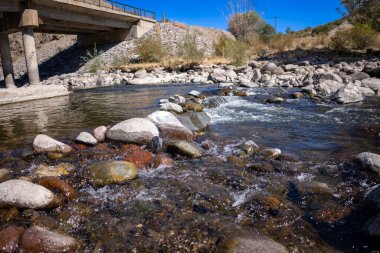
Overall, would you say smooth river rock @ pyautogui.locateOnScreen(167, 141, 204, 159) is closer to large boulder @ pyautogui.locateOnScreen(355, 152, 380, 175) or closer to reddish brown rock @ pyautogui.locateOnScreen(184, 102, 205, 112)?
large boulder @ pyautogui.locateOnScreen(355, 152, 380, 175)

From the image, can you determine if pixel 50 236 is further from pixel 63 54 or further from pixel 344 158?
pixel 63 54

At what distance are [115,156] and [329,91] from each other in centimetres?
903

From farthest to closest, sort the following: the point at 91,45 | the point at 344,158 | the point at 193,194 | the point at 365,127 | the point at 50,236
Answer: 1. the point at 91,45
2. the point at 365,127
3. the point at 344,158
4. the point at 193,194
5. the point at 50,236

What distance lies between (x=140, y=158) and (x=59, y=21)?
20.9 meters

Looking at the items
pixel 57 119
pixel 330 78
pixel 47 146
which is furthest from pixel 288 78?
pixel 47 146

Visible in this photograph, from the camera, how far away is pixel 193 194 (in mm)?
3139

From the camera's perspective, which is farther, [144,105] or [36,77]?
[36,77]

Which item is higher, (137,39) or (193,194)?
(137,39)

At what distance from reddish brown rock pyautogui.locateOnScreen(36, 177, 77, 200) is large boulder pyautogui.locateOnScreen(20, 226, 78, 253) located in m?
0.73

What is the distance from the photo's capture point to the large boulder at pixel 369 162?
11.5 feet

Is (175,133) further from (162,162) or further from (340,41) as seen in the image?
(340,41)

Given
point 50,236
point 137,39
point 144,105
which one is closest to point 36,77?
point 144,105

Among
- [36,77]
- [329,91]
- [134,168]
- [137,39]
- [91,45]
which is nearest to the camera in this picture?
[134,168]

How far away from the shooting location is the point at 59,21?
2128cm
